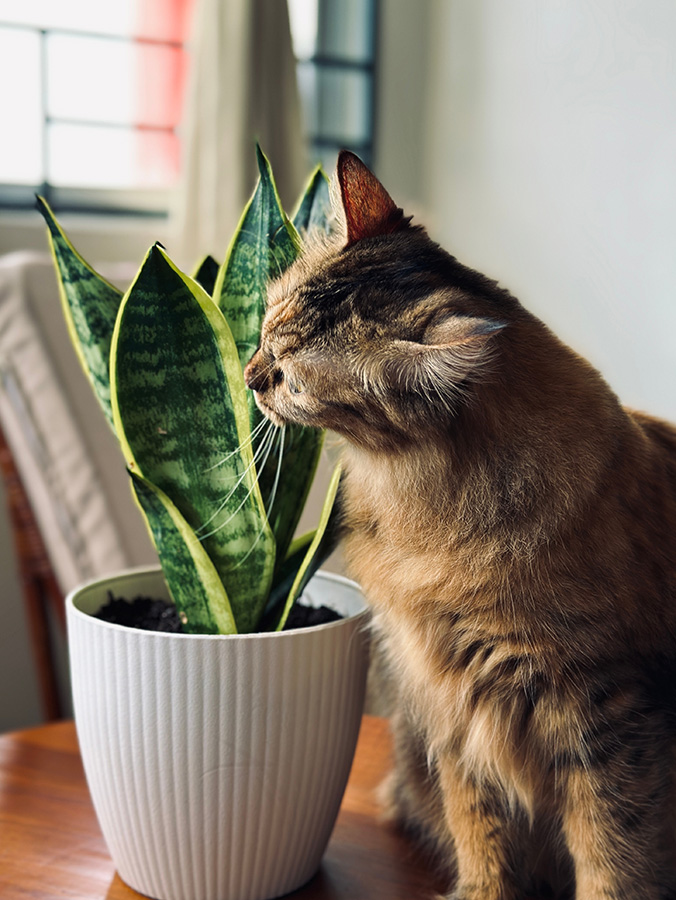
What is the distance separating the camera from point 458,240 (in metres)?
2.28

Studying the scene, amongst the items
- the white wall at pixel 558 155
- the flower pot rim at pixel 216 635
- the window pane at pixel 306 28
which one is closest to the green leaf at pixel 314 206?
the flower pot rim at pixel 216 635

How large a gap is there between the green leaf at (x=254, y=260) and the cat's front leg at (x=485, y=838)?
36 cm

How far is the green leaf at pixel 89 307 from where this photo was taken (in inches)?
24.8

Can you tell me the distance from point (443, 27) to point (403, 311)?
2055 mm

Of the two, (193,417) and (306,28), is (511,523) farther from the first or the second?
(306,28)

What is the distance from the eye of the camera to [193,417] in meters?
0.59

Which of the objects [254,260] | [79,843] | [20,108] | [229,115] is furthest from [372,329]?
[20,108]

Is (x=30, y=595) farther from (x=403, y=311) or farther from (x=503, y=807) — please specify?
(x=403, y=311)

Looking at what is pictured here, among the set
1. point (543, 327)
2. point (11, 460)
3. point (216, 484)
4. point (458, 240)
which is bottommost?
point (11, 460)

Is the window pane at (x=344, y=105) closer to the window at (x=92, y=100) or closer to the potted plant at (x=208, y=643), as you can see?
the window at (x=92, y=100)

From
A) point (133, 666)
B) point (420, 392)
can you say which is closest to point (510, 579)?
point (420, 392)

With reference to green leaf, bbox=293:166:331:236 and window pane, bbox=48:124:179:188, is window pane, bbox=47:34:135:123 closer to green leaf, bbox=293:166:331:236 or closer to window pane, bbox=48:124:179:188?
window pane, bbox=48:124:179:188

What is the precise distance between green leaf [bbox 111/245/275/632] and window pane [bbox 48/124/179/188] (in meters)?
1.61

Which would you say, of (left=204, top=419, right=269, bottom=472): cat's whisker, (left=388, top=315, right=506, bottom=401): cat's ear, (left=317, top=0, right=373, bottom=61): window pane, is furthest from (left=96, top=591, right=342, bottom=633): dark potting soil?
(left=317, top=0, right=373, bottom=61): window pane
